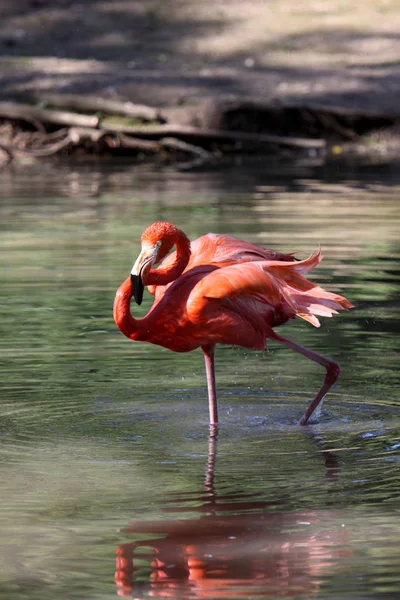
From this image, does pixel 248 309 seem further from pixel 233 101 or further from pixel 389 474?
pixel 233 101

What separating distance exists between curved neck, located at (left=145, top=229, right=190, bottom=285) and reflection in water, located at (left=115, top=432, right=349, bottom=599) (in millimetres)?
1284

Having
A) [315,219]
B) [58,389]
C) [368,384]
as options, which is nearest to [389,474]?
[368,384]

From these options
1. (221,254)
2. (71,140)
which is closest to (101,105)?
(71,140)

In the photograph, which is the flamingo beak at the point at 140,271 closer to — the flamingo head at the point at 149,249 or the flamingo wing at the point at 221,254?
the flamingo head at the point at 149,249

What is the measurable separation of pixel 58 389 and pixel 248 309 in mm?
1139

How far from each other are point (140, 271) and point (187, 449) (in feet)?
2.56

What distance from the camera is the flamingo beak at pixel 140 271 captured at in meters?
5.53

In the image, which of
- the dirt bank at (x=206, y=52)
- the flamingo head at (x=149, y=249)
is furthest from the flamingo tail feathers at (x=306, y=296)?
the dirt bank at (x=206, y=52)

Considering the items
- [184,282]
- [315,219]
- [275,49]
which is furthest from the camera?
[275,49]

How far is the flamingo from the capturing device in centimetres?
563

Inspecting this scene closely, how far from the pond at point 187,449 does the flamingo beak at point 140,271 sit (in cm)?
61

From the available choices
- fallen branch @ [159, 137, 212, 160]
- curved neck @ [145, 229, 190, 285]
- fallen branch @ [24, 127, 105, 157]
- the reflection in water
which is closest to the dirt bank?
fallen branch @ [159, 137, 212, 160]

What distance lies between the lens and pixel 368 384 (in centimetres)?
646

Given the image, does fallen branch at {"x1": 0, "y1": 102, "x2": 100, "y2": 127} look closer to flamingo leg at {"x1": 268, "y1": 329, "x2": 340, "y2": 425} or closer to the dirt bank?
the dirt bank
